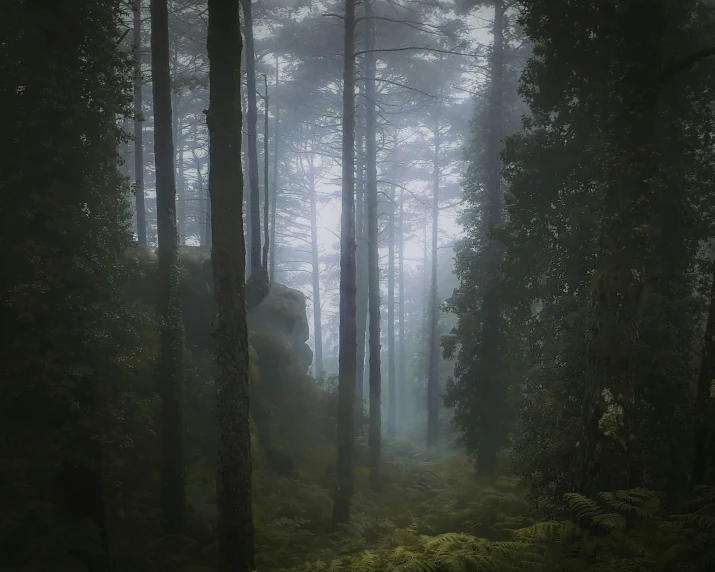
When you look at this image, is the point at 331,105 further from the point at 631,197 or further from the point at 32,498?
the point at 32,498

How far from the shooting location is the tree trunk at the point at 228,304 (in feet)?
22.5

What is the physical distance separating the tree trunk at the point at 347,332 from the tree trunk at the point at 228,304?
5.60 meters

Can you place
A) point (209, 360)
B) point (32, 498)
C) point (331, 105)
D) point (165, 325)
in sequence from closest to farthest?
point (32, 498) < point (165, 325) < point (209, 360) < point (331, 105)

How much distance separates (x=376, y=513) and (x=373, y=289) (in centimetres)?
868

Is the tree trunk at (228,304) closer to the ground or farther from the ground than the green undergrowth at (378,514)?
farther from the ground

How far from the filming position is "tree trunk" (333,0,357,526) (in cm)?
Answer: 1238

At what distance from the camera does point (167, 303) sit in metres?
10.0

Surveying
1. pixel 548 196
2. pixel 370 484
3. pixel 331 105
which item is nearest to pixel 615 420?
pixel 548 196

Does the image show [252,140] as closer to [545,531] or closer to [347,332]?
[347,332]

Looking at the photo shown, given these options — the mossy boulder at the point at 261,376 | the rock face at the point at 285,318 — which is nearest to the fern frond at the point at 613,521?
the mossy boulder at the point at 261,376

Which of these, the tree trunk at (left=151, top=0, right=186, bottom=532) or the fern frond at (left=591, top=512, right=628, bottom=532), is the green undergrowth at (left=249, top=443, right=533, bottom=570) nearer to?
the tree trunk at (left=151, top=0, right=186, bottom=532)

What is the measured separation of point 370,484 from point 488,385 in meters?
5.55

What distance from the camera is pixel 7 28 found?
735 cm

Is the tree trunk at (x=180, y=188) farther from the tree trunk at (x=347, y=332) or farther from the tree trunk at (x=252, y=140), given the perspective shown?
the tree trunk at (x=347, y=332)
